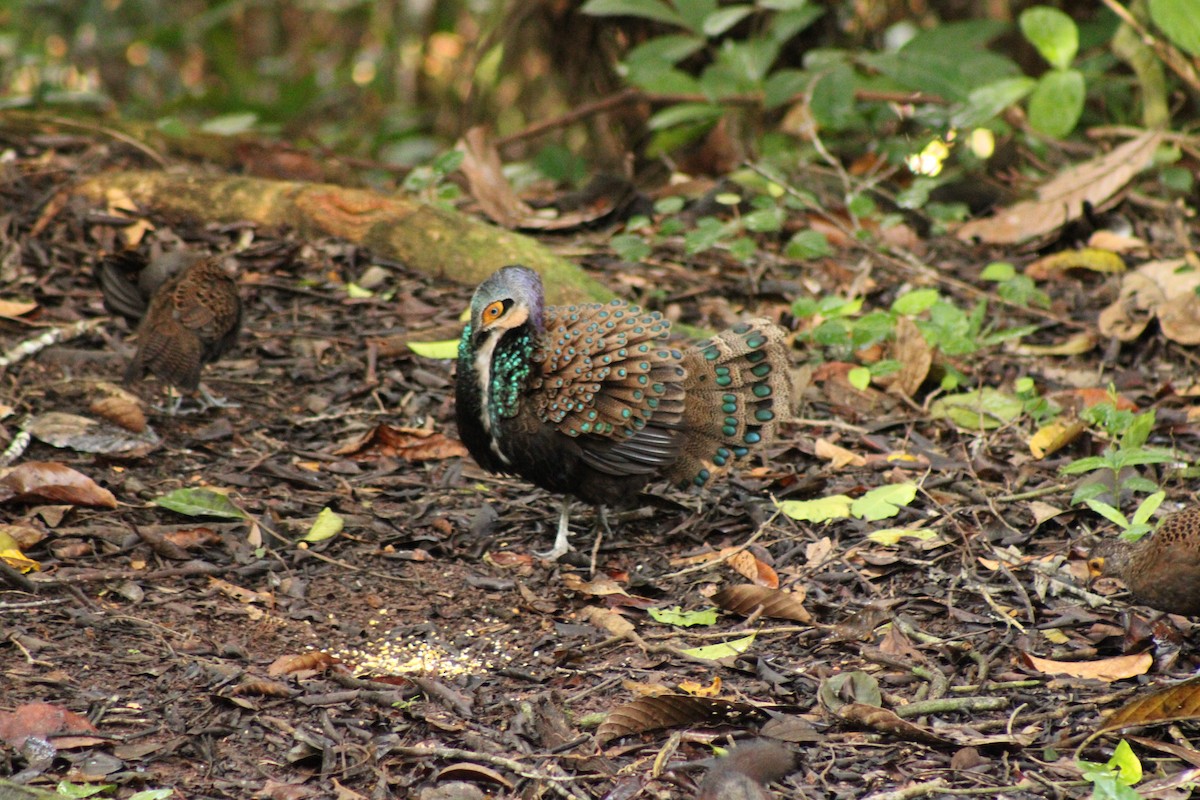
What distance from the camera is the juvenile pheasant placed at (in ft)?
14.6

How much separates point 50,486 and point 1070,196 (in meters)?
5.33

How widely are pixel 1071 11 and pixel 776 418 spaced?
5.05m

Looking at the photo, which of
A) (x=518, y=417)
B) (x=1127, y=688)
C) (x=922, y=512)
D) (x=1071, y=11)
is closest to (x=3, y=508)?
(x=518, y=417)

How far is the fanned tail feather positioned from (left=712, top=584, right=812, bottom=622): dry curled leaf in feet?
2.32

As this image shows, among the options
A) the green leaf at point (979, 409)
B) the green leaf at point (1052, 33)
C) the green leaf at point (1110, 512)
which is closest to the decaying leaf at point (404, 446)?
the green leaf at point (979, 409)

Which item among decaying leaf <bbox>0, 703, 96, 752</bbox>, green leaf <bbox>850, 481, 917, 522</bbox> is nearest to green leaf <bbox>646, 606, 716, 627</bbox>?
green leaf <bbox>850, 481, 917, 522</bbox>

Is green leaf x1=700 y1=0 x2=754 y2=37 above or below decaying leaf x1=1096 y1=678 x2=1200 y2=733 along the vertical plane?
above

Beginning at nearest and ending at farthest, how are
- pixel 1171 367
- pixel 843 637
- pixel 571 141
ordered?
pixel 843 637
pixel 1171 367
pixel 571 141

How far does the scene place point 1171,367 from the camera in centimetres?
573

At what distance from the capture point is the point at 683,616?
4086 mm

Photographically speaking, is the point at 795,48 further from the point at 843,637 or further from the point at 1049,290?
the point at 843,637

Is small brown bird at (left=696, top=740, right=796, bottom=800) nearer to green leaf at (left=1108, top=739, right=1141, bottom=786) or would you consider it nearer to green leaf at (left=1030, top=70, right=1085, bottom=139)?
green leaf at (left=1108, top=739, right=1141, bottom=786)

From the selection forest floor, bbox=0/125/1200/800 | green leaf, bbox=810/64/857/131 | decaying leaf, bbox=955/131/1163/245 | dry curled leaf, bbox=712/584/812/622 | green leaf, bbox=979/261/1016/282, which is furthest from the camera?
green leaf, bbox=810/64/857/131

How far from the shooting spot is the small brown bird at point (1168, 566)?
3.44 meters
